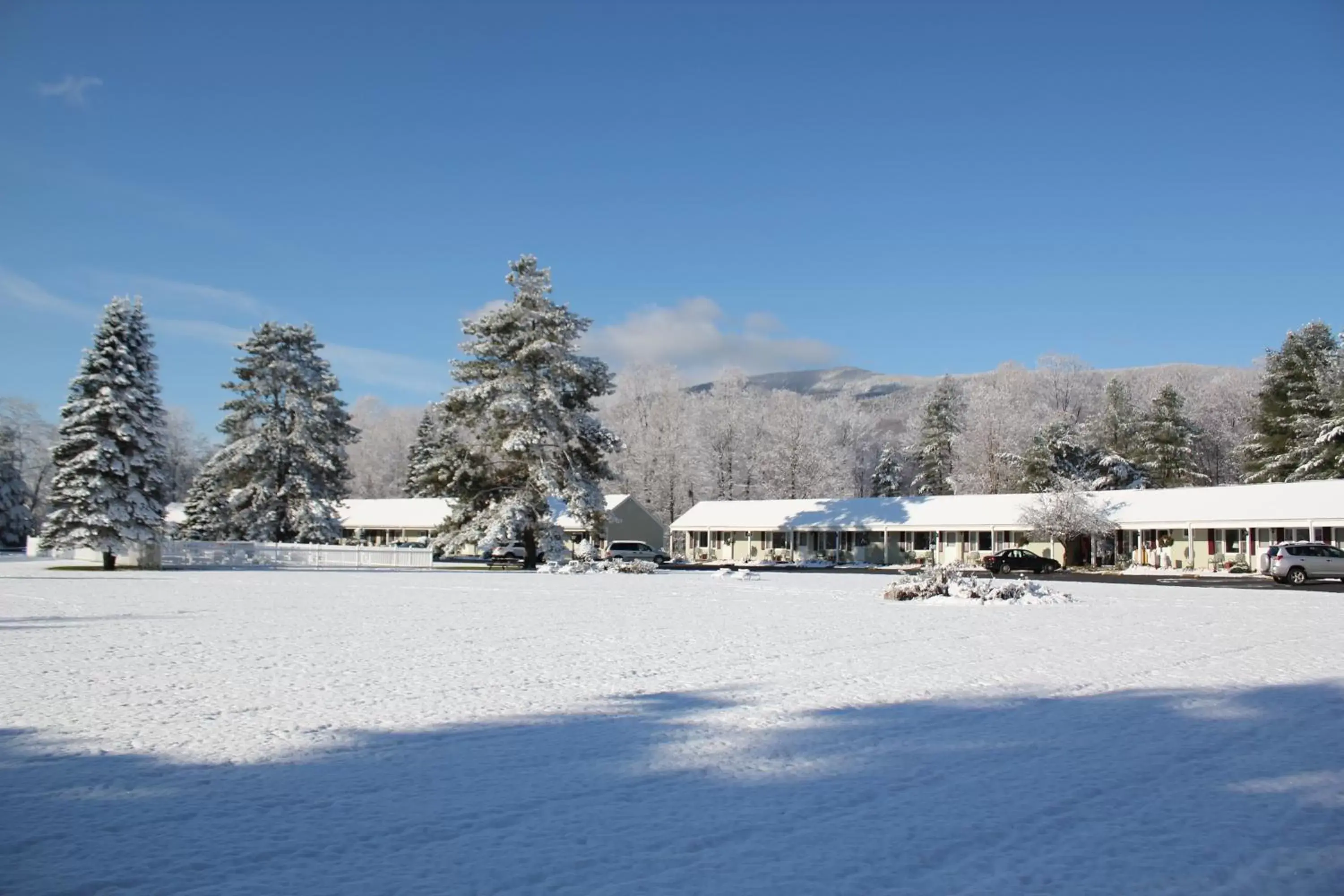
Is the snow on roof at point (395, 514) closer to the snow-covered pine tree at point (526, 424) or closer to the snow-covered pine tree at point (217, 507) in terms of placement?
the snow-covered pine tree at point (217, 507)

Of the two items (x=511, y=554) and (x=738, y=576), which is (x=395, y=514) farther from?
(x=738, y=576)

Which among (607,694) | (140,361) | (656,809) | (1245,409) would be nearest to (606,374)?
(140,361)

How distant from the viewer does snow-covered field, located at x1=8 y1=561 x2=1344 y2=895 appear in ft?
17.9

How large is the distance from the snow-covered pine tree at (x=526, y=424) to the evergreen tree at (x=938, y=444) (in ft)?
136

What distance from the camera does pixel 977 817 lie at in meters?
6.47

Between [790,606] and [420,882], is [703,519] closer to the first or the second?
[790,606]

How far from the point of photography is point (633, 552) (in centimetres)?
5806

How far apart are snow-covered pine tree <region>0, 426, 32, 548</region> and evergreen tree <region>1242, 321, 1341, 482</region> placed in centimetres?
8146

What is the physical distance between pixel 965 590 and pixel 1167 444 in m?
52.4

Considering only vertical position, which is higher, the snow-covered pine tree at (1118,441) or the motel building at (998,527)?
the snow-covered pine tree at (1118,441)

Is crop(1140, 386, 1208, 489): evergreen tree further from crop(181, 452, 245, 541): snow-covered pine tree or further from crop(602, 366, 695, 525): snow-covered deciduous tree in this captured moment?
crop(181, 452, 245, 541): snow-covered pine tree

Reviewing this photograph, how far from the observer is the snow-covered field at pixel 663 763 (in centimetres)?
546

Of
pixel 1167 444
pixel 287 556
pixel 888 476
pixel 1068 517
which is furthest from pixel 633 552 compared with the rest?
pixel 1167 444

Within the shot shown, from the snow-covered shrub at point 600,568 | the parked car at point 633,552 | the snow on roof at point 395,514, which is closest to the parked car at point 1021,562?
the snow-covered shrub at point 600,568
